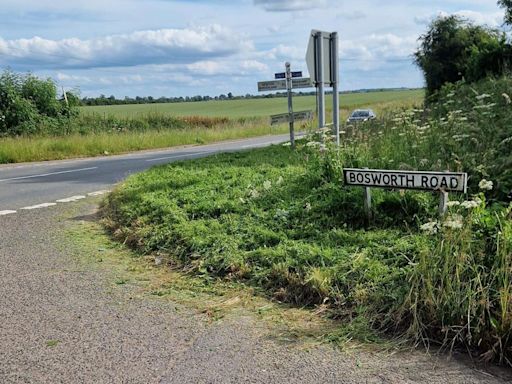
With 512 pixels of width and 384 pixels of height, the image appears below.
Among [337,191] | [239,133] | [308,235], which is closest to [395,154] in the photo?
[337,191]

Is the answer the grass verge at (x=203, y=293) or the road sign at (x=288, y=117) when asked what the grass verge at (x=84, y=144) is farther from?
the grass verge at (x=203, y=293)

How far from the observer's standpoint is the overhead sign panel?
4246 millimetres

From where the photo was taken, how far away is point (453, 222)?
3697mm

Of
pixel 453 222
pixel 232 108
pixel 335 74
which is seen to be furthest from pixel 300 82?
pixel 232 108

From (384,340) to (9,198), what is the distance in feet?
28.1

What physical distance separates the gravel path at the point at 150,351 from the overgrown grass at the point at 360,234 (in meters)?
0.39

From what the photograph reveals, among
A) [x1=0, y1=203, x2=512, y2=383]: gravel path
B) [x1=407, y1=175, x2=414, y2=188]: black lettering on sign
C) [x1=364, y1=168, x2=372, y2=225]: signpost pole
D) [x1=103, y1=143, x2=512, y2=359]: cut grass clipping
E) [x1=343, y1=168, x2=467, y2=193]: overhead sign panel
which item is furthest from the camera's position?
[x1=364, y1=168, x2=372, y2=225]: signpost pole

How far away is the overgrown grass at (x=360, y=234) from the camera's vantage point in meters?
3.46

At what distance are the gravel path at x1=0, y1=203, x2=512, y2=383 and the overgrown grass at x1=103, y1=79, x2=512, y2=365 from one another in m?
0.39

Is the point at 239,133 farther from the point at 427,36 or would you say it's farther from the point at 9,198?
the point at 9,198

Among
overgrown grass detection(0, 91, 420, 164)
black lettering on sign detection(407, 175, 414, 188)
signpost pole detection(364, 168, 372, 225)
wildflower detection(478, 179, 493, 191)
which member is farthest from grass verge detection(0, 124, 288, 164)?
wildflower detection(478, 179, 493, 191)

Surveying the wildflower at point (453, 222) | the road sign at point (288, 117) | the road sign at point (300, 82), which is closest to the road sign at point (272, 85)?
the road sign at point (300, 82)

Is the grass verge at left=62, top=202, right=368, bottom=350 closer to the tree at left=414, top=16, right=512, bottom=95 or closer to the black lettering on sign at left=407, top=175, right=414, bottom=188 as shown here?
the black lettering on sign at left=407, top=175, right=414, bottom=188

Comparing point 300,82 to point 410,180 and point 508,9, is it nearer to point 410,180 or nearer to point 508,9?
point 410,180
